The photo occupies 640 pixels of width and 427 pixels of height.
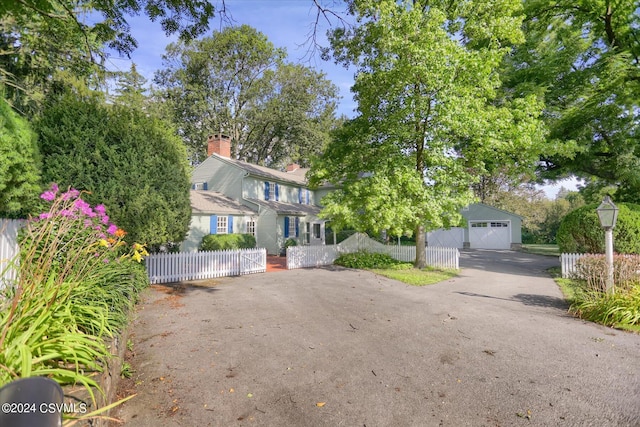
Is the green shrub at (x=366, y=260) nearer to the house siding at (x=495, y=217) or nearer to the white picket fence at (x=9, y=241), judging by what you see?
the white picket fence at (x=9, y=241)

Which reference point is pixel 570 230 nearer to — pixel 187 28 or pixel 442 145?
pixel 442 145

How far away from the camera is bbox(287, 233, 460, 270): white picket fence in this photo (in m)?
14.1

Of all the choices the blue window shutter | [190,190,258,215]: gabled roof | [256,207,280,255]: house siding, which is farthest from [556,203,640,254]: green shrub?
the blue window shutter

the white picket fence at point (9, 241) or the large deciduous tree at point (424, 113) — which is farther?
the large deciduous tree at point (424, 113)

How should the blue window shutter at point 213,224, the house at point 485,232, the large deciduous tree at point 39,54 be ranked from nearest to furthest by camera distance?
the large deciduous tree at point 39,54, the blue window shutter at point 213,224, the house at point 485,232

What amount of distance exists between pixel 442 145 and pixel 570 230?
22.8 feet

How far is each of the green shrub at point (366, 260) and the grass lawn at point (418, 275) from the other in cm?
91

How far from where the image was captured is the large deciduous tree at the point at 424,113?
10.9m

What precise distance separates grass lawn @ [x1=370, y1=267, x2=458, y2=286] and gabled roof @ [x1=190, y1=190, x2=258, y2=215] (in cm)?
964

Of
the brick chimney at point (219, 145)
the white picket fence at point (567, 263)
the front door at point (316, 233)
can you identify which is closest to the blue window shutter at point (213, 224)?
the front door at point (316, 233)

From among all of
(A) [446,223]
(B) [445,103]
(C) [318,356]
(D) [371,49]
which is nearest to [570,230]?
(A) [446,223]

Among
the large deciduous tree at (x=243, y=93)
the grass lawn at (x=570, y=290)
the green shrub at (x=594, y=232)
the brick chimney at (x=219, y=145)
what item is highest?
the large deciduous tree at (x=243, y=93)

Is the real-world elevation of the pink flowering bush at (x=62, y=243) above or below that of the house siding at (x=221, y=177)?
below

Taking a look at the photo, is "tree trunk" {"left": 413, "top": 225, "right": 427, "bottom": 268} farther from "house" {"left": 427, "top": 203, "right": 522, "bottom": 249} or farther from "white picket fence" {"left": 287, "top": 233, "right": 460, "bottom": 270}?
"house" {"left": 427, "top": 203, "right": 522, "bottom": 249}
